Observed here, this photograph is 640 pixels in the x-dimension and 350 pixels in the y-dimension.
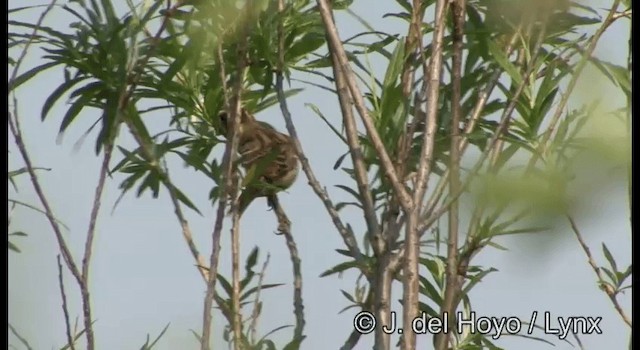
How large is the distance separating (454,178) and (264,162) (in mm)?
829

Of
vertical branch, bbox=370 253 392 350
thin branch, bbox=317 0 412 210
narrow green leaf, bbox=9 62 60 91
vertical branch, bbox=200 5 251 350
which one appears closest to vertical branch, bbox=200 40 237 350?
vertical branch, bbox=200 5 251 350

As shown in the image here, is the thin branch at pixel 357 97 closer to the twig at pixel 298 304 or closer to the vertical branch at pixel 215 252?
the vertical branch at pixel 215 252

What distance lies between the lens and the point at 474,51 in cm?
234

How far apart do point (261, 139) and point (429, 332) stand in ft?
4.00

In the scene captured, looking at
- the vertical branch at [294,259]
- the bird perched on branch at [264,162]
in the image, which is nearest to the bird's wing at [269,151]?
the bird perched on branch at [264,162]

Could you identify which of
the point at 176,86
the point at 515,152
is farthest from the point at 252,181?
the point at 515,152

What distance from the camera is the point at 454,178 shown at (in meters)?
1.74

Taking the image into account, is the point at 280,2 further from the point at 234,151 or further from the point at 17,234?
the point at 17,234

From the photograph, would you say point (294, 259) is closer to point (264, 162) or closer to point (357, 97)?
point (264, 162)

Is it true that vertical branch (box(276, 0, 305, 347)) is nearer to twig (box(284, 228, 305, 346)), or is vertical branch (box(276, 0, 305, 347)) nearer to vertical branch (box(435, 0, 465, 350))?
twig (box(284, 228, 305, 346))
